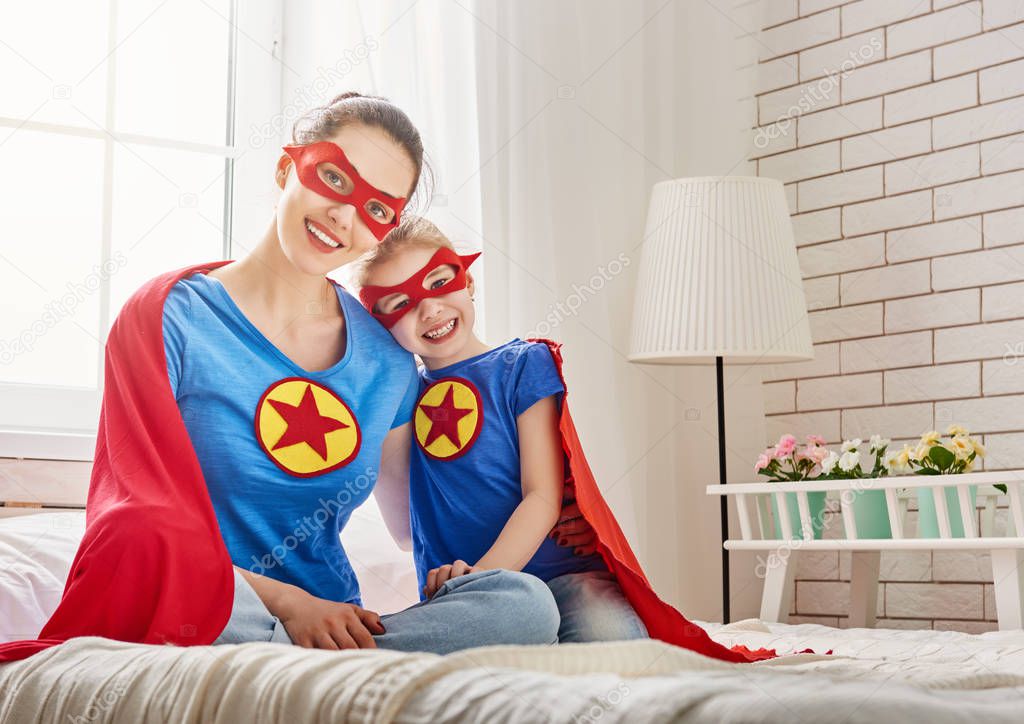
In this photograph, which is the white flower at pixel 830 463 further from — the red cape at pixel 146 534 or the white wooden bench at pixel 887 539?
the red cape at pixel 146 534

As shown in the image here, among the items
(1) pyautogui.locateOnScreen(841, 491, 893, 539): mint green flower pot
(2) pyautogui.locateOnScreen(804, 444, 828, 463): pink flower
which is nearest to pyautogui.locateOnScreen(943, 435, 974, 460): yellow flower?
(1) pyautogui.locateOnScreen(841, 491, 893, 539): mint green flower pot

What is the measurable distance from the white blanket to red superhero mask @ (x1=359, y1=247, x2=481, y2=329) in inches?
21.9

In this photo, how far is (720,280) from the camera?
81.0 inches

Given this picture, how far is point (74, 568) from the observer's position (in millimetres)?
A: 960

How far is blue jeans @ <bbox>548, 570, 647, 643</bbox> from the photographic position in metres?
1.13

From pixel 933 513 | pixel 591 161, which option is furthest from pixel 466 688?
pixel 591 161

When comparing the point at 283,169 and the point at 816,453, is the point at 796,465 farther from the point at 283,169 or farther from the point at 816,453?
the point at 283,169

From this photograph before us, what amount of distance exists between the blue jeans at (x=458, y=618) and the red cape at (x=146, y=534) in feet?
0.12

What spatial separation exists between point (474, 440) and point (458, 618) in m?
Answer: 0.28

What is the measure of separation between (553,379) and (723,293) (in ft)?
2.88

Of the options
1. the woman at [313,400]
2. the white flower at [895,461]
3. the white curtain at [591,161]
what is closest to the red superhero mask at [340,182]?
the woman at [313,400]

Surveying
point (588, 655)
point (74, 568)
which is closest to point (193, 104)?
point (74, 568)

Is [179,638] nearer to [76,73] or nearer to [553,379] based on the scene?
[553,379]

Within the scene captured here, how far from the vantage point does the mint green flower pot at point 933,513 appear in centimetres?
175
